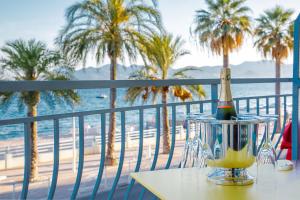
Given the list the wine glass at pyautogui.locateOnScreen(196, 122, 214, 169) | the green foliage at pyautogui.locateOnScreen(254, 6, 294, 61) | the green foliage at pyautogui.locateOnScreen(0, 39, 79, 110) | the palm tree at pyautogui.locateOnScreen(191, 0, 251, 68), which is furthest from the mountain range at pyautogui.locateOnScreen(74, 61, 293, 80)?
the palm tree at pyautogui.locateOnScreen(191, 0, 251, 68)

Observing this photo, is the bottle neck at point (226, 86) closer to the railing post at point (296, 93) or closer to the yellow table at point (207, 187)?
the yellow table at point (207, 187)

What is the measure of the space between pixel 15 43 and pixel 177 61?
6579 millimetres

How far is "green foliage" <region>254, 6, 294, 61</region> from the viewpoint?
66.7 feet

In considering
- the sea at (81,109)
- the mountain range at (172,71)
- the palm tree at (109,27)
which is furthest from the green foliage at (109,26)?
the sea at (81,109)

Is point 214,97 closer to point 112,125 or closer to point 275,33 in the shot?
point 112,125

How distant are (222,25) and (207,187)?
61.1 feet

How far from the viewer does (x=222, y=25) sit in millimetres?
18984

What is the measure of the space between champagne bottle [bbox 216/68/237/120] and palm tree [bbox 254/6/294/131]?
2036 centimetres

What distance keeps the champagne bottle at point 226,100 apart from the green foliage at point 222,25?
60.0ft

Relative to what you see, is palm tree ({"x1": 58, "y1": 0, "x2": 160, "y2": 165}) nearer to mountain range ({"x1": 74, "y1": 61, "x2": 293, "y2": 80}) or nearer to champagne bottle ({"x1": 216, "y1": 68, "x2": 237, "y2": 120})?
mountain range ({"x1": 74, "y1": 61, "x2": 293, "y2": 80})

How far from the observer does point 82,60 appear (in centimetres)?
1517

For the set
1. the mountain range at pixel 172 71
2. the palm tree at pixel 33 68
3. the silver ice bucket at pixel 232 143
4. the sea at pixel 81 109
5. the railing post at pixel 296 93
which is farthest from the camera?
the palm tree at pixel 33 68

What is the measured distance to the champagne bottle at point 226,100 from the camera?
1.21 m

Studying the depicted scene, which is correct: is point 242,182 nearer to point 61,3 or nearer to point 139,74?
point 139,74
